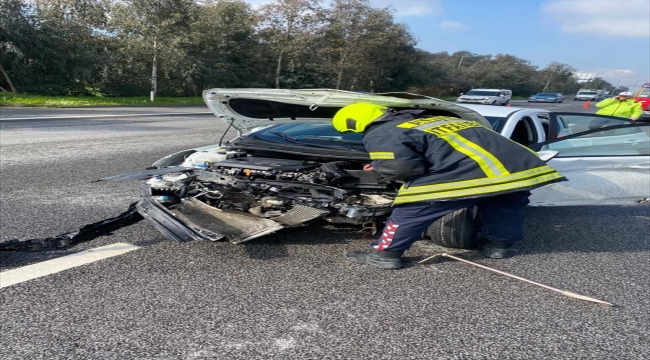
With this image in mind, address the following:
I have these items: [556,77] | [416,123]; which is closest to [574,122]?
[416,123]

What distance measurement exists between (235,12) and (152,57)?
828 centimetres

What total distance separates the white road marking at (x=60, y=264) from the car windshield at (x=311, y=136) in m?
1.51

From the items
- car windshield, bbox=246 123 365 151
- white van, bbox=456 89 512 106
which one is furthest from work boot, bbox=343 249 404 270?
white van, bbox=456 89 512 106

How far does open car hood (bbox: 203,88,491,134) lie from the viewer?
406 cm

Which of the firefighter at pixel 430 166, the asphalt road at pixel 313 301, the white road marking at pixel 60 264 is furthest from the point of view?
the firefighter at pixel 430 166

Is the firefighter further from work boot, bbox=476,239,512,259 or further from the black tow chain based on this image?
the black tow chain

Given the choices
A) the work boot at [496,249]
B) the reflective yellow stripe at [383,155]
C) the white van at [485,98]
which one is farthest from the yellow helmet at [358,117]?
the white van at [485,98]

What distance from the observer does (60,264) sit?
11.8 feet

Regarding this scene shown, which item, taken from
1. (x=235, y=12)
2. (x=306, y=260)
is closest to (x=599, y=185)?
(x=306, y=260)

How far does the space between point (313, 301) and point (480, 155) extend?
4.91 ft

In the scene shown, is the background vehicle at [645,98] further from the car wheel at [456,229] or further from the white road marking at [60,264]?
the white road marking at [60,264]

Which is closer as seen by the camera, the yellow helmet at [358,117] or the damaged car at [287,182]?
the yellow helmet at [358,117]

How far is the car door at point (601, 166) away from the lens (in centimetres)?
495

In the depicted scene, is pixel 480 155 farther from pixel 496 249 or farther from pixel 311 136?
pixel 311 136
